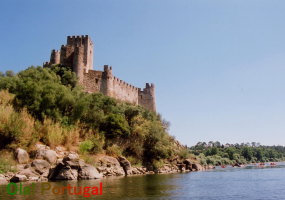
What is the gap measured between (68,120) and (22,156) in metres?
8.22

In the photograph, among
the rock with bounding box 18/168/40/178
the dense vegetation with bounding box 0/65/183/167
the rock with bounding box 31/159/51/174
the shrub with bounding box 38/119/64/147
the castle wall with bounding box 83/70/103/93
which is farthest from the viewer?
the castle wall with bounding box 83/70/103/93

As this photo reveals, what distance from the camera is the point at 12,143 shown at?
23.9m

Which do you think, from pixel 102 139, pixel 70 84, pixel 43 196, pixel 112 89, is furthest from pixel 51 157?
pixel 112 89

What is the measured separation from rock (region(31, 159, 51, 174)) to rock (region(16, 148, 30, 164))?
3.42 ft

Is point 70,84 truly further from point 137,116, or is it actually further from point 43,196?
point 43,196

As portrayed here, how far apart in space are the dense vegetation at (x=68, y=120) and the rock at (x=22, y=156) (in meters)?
0.88

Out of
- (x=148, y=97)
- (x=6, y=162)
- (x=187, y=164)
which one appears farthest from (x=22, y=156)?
(x=148, y=97)

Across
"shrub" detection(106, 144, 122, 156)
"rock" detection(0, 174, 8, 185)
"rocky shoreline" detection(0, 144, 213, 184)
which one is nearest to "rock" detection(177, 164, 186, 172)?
"shrub" detection(106, 144, 122, 156)

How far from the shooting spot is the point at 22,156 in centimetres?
2288

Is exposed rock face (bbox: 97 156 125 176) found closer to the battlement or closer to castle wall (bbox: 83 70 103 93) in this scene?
castle wall (bbox: 83 70 103 93)

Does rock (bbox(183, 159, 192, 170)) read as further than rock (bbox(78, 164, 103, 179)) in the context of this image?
Yes

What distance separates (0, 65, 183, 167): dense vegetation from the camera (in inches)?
1002

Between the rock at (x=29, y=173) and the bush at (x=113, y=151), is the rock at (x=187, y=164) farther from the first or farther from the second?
the rock at (x=29, y=173)

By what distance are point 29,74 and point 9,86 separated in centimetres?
294
